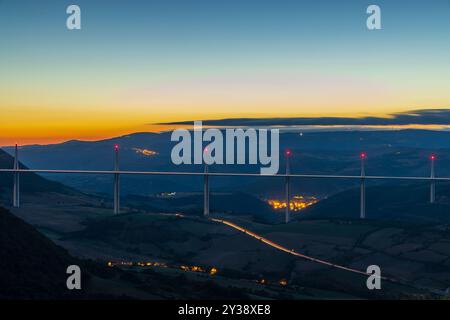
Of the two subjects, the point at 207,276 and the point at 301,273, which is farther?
the point at 301,273

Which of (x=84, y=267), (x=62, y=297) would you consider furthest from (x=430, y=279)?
(x=62, y=297)

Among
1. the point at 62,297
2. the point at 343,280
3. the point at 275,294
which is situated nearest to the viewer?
the point at 62,297
